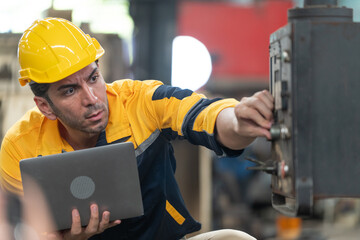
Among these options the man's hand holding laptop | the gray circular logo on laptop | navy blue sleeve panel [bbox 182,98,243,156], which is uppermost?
navy blue sleeve panel [bbox 182,98,243,156]

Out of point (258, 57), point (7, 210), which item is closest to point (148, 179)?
point (7, 210)

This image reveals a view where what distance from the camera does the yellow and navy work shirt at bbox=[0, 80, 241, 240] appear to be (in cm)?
250

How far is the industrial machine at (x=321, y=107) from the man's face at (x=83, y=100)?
1.03 metres

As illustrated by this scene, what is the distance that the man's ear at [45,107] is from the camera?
263cm

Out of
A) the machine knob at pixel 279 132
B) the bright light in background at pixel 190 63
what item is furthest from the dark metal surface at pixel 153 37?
the machine knob at pixel 279 132

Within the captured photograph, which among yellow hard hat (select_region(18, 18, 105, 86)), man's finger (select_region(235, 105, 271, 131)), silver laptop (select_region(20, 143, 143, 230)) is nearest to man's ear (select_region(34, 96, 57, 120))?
yellow hard hat (select_region(18, 18, 105, 86))

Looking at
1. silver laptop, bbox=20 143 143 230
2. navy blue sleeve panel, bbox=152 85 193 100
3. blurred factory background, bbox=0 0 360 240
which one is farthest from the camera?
blurred factory background, bbox=0 0 360 240

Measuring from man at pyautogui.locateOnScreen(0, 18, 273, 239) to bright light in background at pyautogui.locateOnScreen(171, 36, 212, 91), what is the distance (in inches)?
236

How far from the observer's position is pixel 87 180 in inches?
88.0

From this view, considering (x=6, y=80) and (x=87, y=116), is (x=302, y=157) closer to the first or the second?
(x=87, y=116)

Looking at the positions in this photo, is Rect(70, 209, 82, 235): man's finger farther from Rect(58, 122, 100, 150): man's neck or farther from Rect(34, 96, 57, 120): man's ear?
Rect(34, 96, 57, 120): man's ear

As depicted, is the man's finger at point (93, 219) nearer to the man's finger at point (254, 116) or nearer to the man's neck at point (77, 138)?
the man's neck at point (77, 138)

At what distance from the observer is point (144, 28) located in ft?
27.6

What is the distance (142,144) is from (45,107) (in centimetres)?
51
